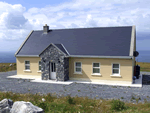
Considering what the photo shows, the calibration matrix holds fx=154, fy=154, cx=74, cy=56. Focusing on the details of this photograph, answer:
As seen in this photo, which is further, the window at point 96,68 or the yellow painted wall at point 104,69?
the window at point 96,68

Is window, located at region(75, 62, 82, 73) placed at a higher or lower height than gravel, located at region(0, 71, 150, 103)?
higher

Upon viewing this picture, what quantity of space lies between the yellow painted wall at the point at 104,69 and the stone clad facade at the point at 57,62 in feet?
3.35

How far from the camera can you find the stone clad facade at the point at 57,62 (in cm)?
1811

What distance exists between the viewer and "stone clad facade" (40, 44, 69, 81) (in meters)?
18.1

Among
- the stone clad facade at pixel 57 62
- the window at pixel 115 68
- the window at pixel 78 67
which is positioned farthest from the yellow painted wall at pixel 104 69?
the stone clad facade at pixel 57 62

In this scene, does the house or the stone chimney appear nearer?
the house

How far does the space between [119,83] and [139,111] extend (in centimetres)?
899

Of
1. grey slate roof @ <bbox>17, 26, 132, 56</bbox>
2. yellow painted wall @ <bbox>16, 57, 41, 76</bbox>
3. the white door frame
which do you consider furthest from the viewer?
yellow painted wall @ <bbox>16, 57, 41, 76</bbox>

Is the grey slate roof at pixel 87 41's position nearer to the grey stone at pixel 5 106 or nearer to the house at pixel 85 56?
the house at pixel 85 56

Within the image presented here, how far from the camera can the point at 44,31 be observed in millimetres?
23688

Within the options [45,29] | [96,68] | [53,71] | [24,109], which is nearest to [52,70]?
[53,71]

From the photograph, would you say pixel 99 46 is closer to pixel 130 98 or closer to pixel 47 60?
pixel 47 60

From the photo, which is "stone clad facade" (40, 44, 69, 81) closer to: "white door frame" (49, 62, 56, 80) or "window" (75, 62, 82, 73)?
"white door frame" (49, 62, 56, 80)

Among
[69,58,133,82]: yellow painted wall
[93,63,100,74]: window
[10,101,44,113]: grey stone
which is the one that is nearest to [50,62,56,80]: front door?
[69,58,133,82]: yellow painted wall
